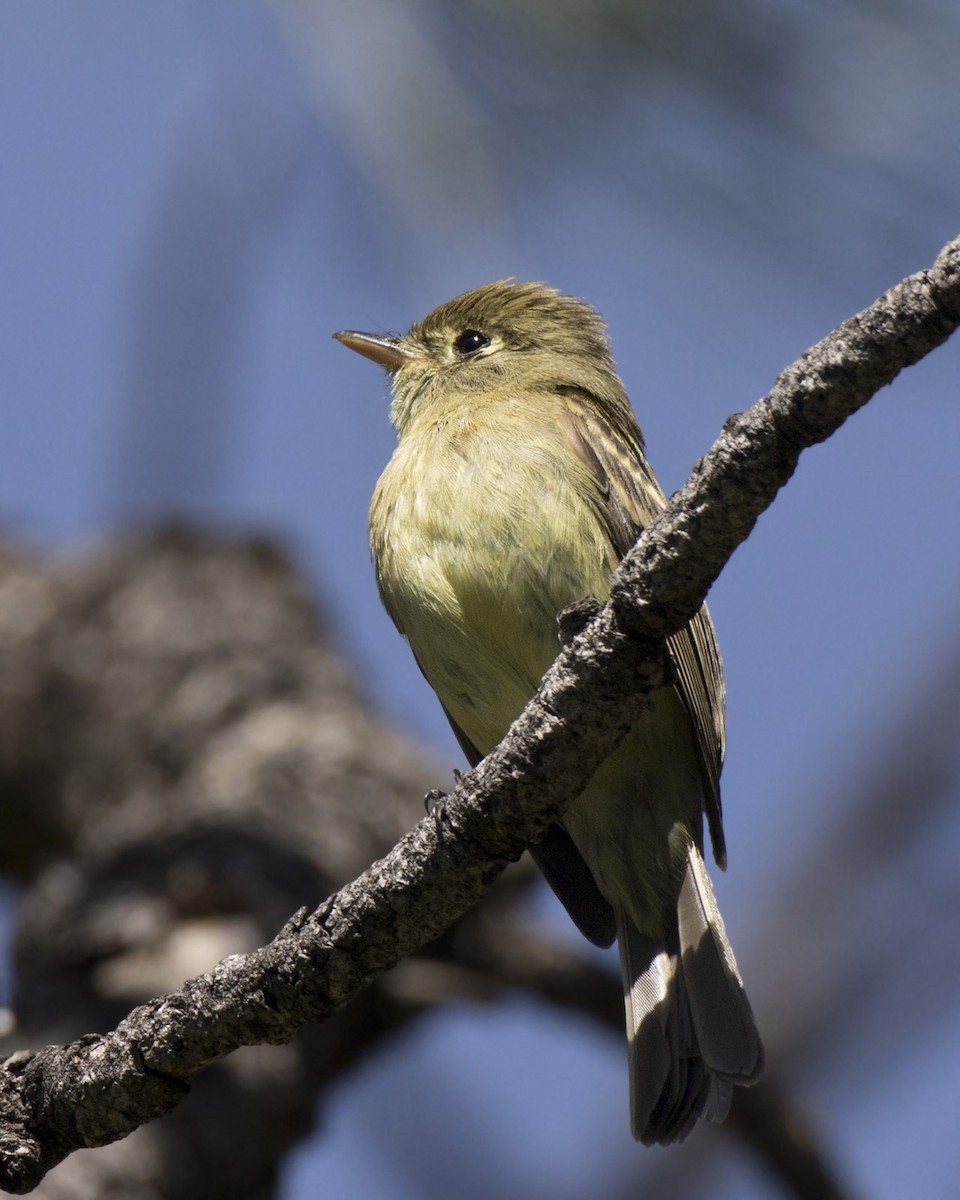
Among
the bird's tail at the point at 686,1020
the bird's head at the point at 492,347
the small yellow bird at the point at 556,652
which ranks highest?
the bird's head at the point at 492,347

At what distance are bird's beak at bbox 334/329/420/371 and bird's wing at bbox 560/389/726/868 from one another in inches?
38.8

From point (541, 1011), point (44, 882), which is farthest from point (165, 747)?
point (541, 1011)

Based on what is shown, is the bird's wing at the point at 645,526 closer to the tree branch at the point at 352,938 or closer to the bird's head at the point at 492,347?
the bird's head at the point at 492,347

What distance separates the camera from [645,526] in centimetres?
438

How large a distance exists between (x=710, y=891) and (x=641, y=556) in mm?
1973

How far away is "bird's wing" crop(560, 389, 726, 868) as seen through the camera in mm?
4227

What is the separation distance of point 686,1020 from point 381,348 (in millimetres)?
2747

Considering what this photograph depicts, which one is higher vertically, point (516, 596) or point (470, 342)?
point (470, 342)

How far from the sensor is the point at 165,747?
6.44 meters

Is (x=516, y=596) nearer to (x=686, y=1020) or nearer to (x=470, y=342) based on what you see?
(x=686, y=1020)

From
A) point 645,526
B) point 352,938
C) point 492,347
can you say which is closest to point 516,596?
point 645,526

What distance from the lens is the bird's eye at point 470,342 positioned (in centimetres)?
559

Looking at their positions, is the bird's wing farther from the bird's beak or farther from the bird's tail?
the bird's beak

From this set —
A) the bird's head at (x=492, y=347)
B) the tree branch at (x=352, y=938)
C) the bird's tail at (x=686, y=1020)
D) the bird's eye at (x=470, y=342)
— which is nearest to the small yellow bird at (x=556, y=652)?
the bird's tail at (x=686, y=1020)
